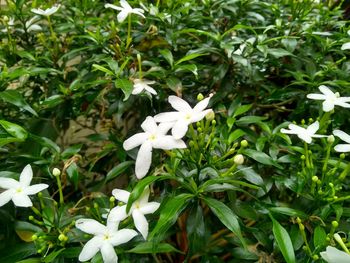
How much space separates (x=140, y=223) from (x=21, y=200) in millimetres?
220

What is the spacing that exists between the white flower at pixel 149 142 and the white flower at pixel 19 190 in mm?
185

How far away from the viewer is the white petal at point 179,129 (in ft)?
1.99

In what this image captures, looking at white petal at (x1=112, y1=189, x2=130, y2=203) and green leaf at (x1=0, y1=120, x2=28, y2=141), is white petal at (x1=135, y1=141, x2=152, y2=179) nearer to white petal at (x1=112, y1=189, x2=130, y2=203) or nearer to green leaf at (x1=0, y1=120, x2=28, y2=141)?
white petal at (x1=112, y1=189, x2=130, y2=203)

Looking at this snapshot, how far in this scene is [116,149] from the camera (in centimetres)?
92

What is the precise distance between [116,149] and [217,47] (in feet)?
1.25

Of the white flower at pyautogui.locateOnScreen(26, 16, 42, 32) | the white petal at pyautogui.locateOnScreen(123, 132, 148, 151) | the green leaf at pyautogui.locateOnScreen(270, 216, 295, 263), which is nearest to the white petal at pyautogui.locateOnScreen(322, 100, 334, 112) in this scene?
the green leaf at pyautogui.locateOnScreen(270, 216, 295, 263)

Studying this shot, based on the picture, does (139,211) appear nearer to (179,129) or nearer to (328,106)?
(179,129)

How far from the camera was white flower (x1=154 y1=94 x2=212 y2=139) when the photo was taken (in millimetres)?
615

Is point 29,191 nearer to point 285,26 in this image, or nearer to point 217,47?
point 217,47

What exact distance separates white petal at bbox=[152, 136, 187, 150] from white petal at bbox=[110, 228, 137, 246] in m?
0.15

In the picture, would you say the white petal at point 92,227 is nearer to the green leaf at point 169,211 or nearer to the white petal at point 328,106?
the green leaf at point 169,211

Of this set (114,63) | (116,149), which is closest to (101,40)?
(114,63)

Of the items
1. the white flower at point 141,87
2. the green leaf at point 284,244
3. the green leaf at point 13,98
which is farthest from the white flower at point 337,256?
the green leaf at point 13,98

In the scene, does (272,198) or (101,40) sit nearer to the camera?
(272,198)
